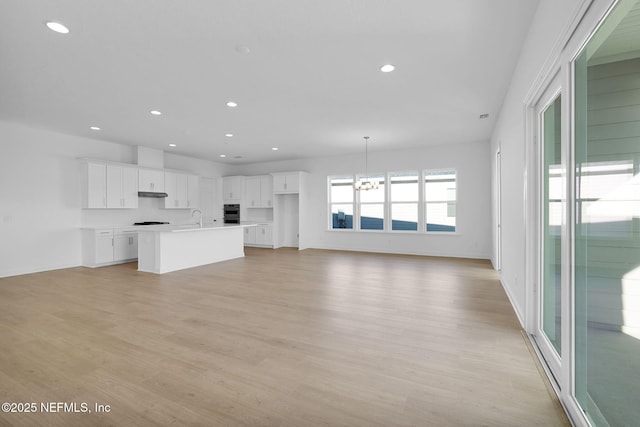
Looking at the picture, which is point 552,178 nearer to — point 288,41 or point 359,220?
point 288,41

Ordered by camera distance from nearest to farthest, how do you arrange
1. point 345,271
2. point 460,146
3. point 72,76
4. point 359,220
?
point 72,76, point 345,271, point 460,146, point 359,220

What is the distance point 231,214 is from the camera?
10.0 metres

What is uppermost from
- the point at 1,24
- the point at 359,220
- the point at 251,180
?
the point at 1,24

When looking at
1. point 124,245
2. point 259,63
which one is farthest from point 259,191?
point 259,63

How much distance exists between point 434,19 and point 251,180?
7.99 metres

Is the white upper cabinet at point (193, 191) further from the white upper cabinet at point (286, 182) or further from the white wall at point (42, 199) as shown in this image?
the white upper cabinet at point (286, 182)

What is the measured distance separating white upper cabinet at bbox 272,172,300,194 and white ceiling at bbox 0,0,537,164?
3.27m

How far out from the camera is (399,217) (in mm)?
8117

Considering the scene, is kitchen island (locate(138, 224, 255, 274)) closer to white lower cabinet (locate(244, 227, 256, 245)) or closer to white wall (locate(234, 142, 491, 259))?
white lower cabinet (locate(244, 227, 256, 245))

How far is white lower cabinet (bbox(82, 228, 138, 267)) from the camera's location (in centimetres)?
630

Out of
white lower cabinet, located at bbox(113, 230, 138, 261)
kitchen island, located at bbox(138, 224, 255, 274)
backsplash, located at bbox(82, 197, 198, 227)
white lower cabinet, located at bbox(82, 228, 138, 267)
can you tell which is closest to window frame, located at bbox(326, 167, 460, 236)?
kitchen island, located at bbox(138, 224, 255, 274)

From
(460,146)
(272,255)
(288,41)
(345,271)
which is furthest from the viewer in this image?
(272,255)

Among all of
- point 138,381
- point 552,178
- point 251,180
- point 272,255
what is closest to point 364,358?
point 138,381

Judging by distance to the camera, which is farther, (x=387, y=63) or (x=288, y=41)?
(x=387, y=63)
